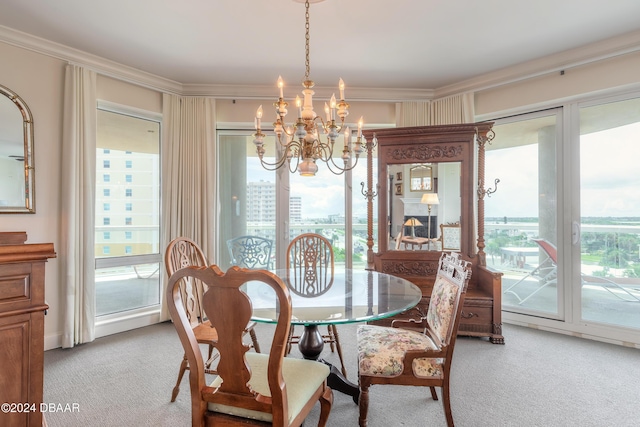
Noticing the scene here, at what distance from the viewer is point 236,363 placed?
1.15 meters

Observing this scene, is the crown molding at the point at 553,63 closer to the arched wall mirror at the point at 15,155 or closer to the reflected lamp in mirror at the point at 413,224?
the reflected lamp in mirror at the point at 413,224

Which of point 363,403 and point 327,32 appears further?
point 327,32

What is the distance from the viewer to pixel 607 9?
7.51 ft

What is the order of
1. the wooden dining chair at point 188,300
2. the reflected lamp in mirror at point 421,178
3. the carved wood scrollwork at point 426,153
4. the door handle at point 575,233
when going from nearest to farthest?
the wooden dining chair at point 188,300
the door handle at point 575,233
the carved wood scrollwork at point 426,153
the reflected lamp in mirror at point 421,178

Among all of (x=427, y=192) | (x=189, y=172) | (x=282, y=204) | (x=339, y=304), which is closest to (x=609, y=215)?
(x=427, y=192)

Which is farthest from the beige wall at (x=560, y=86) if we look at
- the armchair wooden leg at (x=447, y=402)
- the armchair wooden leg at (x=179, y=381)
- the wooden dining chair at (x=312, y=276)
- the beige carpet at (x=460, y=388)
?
the armchair wooden leg at (x=179, y=381)

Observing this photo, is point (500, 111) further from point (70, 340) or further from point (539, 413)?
point (70, 340)

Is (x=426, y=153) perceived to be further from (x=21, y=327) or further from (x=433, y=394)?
(x=21, y=327)

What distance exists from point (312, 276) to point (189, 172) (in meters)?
1.99

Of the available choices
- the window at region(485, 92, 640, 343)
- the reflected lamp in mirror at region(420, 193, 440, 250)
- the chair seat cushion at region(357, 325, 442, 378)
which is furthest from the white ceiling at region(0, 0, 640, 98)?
the chair seat cushion at region(357, 325, 442, 378)

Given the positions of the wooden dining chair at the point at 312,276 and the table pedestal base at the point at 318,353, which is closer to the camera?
the table pedestal base at the point at 318,353

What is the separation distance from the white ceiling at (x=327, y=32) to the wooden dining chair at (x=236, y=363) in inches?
79.9

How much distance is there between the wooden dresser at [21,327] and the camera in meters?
1.20

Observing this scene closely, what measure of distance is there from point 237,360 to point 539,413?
1858 millimetres
